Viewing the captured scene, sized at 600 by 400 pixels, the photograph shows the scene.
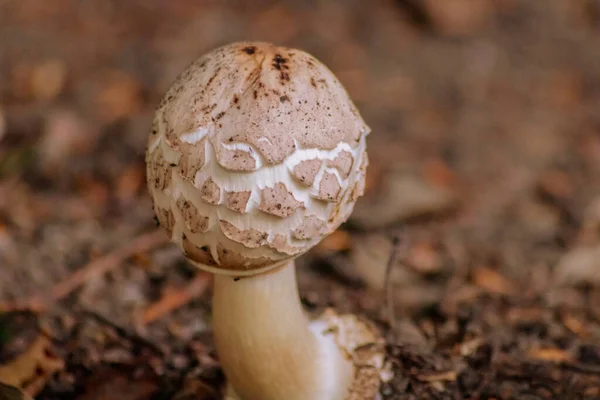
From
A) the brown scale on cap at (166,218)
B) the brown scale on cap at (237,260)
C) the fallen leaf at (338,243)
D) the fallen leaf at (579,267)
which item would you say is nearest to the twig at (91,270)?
the fallen leaf at (338,243)

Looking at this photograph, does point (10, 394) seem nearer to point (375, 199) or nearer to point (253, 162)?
point (253, 162)

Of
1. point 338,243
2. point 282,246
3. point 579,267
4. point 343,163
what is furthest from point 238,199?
point 579,267

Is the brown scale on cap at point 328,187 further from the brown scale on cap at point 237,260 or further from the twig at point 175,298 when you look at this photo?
the twig at point 175,298

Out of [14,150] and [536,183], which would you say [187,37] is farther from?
[536,183]

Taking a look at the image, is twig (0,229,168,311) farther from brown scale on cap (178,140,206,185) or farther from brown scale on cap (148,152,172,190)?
brown scale on cap (178,140,206,185)

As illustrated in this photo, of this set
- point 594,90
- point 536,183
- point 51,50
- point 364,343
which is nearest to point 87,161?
point 51,50
